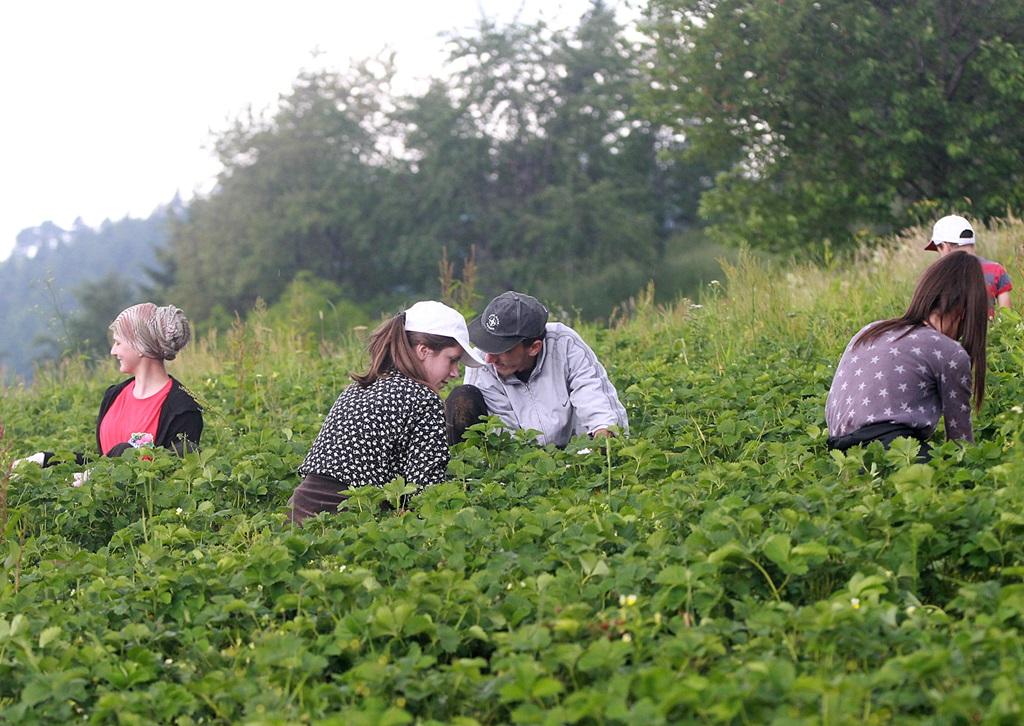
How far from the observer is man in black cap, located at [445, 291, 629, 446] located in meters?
6.96

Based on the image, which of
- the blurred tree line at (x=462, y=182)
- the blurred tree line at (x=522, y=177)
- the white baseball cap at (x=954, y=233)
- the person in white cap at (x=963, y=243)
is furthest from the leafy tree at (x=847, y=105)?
the blurred tree line at (x=462, y=182)

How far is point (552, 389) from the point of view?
7223 mm

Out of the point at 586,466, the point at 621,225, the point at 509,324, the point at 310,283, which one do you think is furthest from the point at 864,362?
the point at 310,283

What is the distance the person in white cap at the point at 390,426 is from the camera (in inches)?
245

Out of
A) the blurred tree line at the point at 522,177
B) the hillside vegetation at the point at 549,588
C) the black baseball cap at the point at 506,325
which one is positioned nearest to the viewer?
the hillside vegetation at the point at 549,588

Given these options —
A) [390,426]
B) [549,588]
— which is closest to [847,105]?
[390,426]

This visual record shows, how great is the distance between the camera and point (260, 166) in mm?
60344

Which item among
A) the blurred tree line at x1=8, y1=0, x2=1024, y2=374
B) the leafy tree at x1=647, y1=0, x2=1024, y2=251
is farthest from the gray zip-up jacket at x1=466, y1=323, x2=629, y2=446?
the blurred tree line at x1=8, y1=0, x2=1024, y2=374

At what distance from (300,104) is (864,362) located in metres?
58.2

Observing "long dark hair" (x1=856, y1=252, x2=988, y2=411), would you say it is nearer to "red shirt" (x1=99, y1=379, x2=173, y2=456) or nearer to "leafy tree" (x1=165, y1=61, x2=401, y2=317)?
"red shirt" (x1=99, y1=379, x2=173, y2=456)

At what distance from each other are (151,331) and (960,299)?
14.7 ft

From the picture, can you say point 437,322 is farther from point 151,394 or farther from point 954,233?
point 954,233

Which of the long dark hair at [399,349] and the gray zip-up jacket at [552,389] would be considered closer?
the long dark hair at [399,349]

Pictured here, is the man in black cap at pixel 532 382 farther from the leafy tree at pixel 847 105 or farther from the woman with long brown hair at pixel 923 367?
the leafy tree at pixel 847 105
